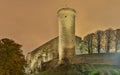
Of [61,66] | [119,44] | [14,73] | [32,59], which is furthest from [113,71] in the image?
[32,59]

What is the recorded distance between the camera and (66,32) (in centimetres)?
7412

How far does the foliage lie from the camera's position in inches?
1960

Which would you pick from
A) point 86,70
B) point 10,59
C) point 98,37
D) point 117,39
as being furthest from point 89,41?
point 10,59

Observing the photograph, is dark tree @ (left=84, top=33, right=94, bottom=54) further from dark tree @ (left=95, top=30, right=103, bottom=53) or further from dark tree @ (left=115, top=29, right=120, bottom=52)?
dark tree @ (left=115, top=29, right=120, bottom=52)

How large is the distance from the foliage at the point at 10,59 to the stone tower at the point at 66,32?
69.6ft

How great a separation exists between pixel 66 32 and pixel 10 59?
25.1 metres

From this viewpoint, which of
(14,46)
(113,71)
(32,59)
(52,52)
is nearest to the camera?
(14,46)

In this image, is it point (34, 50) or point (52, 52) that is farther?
point (34, 50)

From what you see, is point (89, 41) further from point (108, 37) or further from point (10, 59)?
point (10, 59)

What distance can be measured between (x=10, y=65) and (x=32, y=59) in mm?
48266

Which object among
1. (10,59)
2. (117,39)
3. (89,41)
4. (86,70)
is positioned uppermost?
(117,39)

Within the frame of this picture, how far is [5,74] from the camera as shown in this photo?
160 feet

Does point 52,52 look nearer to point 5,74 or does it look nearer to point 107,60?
point 107,60

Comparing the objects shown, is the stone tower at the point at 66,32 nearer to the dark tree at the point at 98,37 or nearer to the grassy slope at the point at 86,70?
the grassy slope at the point at 86,70
